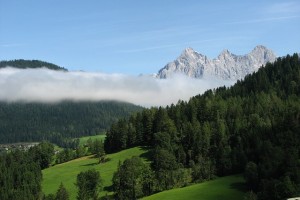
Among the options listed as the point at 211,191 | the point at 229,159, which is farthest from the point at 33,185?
the point at 229,159

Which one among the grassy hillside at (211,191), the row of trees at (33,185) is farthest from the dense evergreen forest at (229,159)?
the row of trees at (33,185)

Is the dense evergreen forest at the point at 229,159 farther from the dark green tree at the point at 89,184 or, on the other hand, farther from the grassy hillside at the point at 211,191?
the dark green tree at the point at 89,184

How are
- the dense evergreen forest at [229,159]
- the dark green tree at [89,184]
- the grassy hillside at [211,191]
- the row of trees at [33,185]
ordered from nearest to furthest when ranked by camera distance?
the grassy hillside at [211,191] → the dense evergreen forest at [229,159] → the row of trees at [33,185] → the dark green tree at [89,184]

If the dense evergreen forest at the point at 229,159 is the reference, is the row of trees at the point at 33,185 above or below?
below

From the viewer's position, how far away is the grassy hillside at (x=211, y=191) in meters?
132

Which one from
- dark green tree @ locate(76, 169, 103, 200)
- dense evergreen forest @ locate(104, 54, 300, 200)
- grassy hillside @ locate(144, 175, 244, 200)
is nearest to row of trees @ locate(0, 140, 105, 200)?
dark green tree @ locate(76, 169, 103, 200)

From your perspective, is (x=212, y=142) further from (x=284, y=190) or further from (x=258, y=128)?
(x=284, y=190)

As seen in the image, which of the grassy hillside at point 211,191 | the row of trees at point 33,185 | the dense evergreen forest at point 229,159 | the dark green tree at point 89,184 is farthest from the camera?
the dark green tree at point 89,184

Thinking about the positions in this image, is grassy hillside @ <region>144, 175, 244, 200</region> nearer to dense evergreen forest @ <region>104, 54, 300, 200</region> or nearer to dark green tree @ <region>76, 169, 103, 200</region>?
dense evergreen forest @ <region>104, 54, 300, 200</region>

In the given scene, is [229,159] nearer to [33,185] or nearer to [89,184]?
[89,184]

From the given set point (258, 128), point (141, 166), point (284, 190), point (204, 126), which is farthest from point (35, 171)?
point (284, 190)

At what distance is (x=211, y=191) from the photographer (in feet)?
452

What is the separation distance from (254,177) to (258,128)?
47370mm

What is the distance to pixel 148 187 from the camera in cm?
15825
